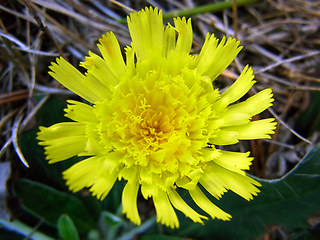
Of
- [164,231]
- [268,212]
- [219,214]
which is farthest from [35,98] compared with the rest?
[268,212]

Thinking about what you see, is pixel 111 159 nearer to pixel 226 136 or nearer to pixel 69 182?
pixel 69 182

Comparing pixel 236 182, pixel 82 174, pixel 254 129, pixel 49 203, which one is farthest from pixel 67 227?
pixel 254 129

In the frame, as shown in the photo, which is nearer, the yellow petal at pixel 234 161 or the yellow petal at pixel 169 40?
the yellow petal at pixel 234 161

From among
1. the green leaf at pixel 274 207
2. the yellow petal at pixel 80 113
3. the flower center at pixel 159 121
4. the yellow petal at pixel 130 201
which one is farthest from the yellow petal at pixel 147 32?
the green leaf at pixel 274 207

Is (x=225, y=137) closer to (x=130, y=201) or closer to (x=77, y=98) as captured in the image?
(x=130, y=201)

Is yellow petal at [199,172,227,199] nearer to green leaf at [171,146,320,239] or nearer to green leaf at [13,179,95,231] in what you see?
green leaf at [171,146,320,239]

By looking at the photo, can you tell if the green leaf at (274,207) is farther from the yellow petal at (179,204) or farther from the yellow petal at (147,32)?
the yellow petal at (147,32)
